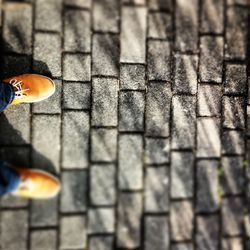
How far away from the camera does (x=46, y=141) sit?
3199mm

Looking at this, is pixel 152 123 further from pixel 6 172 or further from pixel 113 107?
pixel 6 172

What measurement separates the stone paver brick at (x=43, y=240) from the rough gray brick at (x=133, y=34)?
1.69 metres

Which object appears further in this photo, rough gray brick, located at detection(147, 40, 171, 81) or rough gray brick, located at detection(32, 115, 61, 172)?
rough gray brick, located at detection(147, 40, 171, 81)

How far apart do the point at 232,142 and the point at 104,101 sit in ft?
4.33

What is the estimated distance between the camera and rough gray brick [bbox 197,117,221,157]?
3.44 metres

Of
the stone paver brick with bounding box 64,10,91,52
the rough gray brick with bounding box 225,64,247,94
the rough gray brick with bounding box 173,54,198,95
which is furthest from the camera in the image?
the rough gray brick with bounding box 225,64,247,94

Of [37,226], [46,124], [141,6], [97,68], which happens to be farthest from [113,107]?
[37,226]

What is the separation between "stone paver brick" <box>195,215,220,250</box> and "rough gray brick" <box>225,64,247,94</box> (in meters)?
1.25

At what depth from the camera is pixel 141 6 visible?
3266mm

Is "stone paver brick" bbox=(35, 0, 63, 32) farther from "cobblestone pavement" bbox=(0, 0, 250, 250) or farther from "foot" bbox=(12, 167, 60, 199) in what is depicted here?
"foot" bbox=(12, 167, 60, 199)

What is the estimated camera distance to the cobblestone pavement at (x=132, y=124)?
10.3 ft

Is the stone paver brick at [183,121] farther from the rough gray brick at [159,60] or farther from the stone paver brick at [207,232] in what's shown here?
the stone paver brick at [207,232]

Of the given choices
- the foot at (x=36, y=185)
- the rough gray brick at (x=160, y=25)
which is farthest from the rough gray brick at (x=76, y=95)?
the rough gray brick at (x=160, y=25)

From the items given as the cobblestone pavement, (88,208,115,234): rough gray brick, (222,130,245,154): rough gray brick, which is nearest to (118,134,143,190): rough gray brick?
the cobblestone pavement
